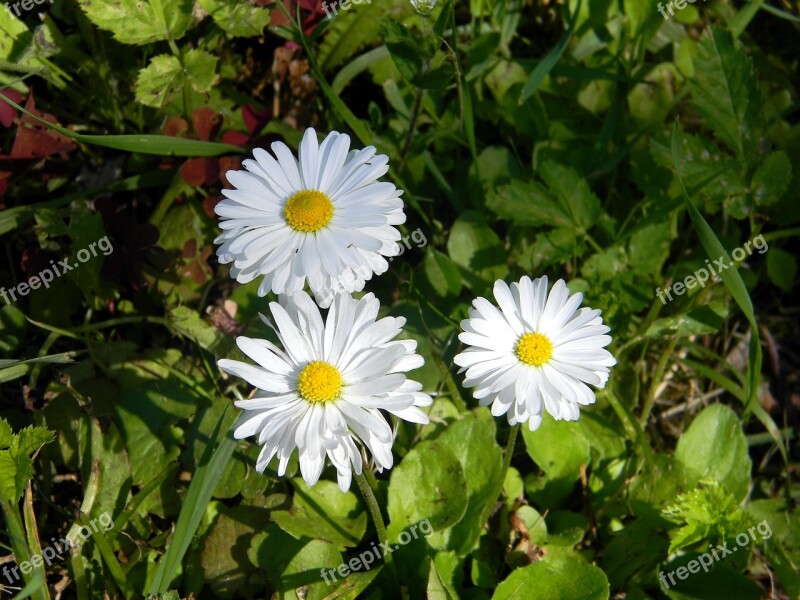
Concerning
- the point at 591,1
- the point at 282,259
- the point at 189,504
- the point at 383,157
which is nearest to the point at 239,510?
the point at 189,504

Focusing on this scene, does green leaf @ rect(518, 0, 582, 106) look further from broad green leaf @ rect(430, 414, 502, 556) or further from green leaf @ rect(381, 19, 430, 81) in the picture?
broad green leaf @ rect(430, 414, 502, 556)

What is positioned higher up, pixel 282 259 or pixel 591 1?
pixel 591 1

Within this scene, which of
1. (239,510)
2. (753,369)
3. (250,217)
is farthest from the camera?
(753,369)

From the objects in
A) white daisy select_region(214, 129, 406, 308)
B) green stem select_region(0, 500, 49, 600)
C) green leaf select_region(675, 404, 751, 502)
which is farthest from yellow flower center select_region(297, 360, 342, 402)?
green leaf select_region(675, 404, 751, 502)

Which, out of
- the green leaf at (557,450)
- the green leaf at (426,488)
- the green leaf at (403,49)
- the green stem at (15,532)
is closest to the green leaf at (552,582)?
the green leaf at (426,488)

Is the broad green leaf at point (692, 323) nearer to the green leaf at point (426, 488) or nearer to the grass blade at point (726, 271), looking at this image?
the grass blade at point (726, 271)

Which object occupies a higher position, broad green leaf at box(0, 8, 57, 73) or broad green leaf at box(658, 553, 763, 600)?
broad green leaf at box(0, 8, 57, 73)

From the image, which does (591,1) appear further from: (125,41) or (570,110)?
(125,41)
